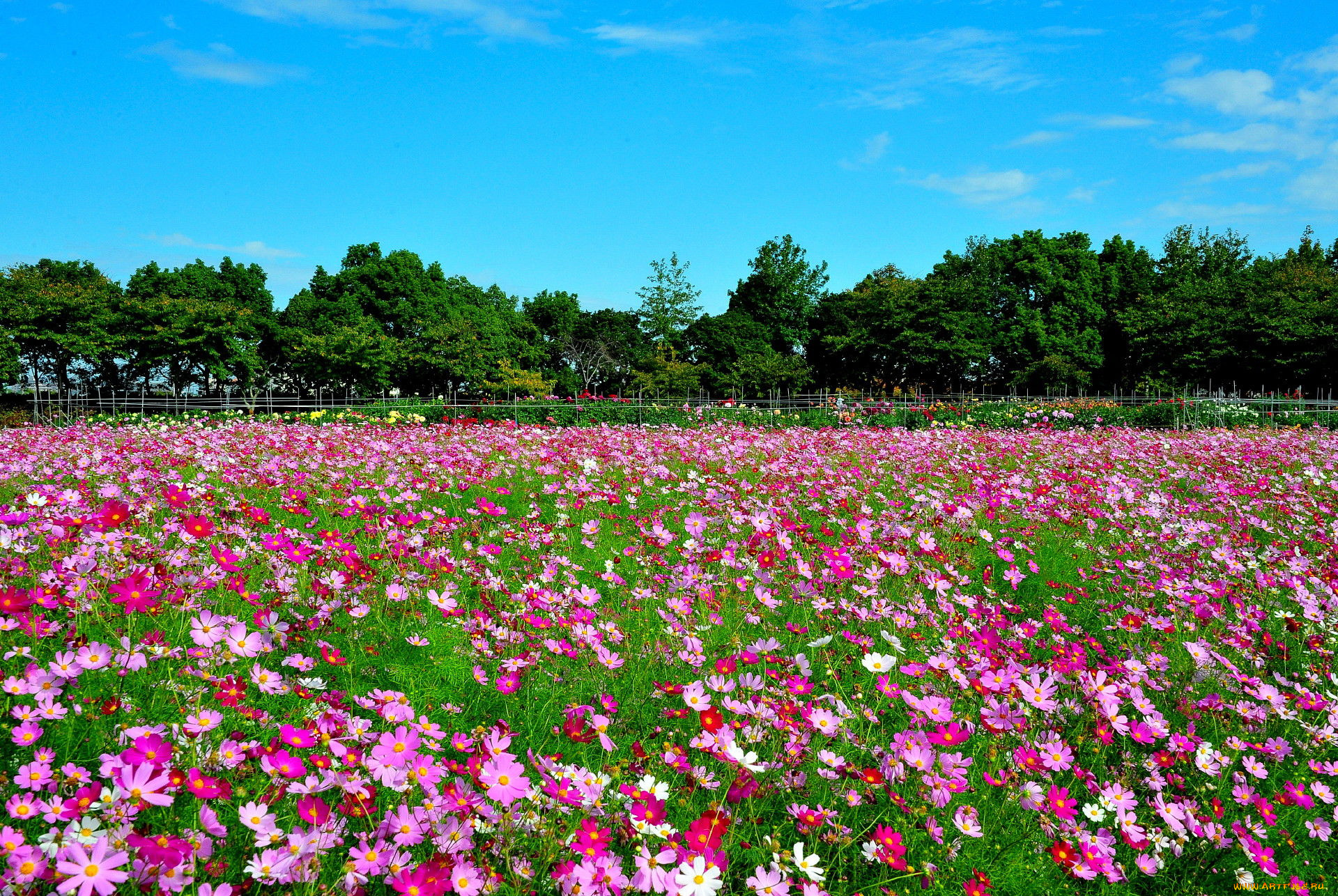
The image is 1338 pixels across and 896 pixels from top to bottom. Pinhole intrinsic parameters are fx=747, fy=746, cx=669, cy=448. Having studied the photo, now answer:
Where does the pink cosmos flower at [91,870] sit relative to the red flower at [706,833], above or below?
above

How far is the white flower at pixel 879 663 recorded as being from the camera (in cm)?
244

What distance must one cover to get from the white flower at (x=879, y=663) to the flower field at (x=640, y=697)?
0.09ft

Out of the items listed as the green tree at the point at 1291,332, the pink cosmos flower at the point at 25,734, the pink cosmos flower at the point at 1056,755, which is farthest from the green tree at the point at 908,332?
the pink cosmos flower at the point at 25,734

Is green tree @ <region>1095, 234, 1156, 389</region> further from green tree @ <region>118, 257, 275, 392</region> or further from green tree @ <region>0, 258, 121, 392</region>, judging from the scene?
green tree @ <region>0, 258, 121, 392</region>

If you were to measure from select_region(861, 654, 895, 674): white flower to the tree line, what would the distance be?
27124 millimetres

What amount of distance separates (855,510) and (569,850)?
4.35 m

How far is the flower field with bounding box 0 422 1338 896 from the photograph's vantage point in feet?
5.84

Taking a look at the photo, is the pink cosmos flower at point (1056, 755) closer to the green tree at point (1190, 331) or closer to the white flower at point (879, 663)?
the white flower at point (879, 663)

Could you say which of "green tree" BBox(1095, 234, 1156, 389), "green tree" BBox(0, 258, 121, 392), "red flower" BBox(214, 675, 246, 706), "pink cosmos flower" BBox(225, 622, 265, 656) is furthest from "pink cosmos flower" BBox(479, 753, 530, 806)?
"green tree" BBox(1095, 234, 1156, 389)

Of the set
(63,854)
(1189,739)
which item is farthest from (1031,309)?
(63,854)

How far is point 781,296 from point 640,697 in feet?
152

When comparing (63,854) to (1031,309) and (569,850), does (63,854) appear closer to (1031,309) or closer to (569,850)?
(569,850)

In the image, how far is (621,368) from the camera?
4788 cm

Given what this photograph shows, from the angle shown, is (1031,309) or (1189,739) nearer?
(1189,739)
